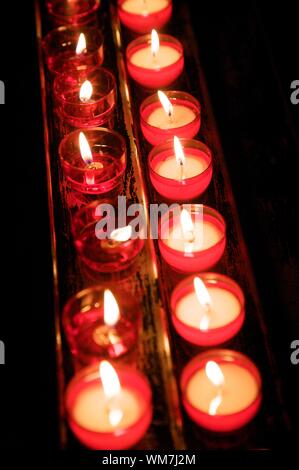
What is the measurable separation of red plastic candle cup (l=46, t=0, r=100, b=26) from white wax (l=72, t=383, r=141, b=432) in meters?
1.44

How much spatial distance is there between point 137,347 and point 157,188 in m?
0.52

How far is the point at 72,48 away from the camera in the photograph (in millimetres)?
2133

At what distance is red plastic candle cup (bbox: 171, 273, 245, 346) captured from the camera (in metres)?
1.38

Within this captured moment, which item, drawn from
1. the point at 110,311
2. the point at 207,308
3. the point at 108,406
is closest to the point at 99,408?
the point at 108,406

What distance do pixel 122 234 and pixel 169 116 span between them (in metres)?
0.49

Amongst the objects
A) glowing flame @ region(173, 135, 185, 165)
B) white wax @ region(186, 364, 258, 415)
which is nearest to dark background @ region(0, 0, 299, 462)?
white wax @ region(186, 364, 258, 415)

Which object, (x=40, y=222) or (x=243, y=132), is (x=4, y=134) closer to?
(x=40, y=222)

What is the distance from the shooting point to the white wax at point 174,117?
192cm

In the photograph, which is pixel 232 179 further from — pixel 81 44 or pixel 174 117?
pixel 81 44

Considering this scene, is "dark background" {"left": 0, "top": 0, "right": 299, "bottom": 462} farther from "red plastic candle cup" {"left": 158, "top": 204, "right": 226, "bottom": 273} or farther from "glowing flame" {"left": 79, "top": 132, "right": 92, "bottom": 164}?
"glowing flame" {"left": 79, "top": 132, "right": 92, "bottom": 164}

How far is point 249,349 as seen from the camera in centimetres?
141

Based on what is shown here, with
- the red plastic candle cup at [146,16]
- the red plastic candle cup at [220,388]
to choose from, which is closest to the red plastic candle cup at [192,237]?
the red plastic candle cup at [220,388]

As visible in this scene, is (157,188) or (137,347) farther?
(157,188)
